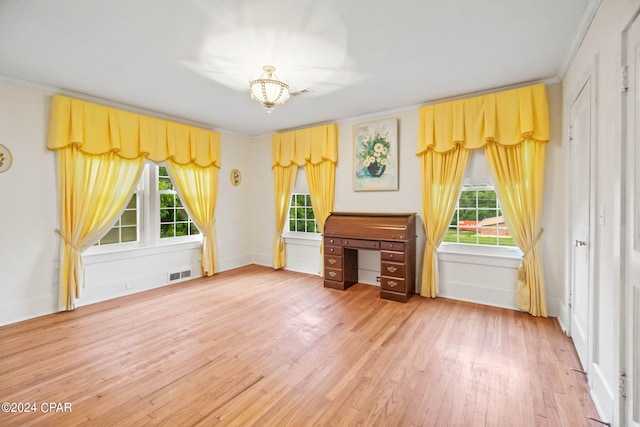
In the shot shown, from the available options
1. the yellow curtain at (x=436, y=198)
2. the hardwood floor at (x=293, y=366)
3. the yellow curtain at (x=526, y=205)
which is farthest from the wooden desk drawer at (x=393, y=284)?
the yellow curtain at (x=526, y=205)

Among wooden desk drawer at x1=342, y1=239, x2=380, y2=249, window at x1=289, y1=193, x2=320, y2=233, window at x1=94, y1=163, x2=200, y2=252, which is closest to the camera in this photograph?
wooden desk drawer at x1=342, y1=239, x2=380, y2=249

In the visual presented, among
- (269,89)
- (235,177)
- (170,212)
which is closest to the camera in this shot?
(269,89)

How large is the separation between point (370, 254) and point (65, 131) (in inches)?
172

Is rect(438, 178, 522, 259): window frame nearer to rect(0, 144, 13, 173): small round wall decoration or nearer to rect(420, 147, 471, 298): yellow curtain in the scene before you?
rect(420, 147, 471, 298): yellow curtain

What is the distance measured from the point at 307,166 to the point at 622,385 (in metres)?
A: 4.40

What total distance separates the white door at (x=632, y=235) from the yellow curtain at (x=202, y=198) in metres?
5.03

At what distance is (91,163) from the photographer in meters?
3.66

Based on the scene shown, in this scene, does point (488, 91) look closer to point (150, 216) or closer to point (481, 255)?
point (481, 255)

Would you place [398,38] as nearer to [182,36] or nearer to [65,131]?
[182,36]

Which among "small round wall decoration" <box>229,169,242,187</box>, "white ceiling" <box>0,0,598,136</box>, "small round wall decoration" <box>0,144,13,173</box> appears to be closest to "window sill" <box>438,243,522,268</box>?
"white ceiling" <box>0,0,598,136</box>

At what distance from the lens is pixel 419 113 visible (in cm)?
394

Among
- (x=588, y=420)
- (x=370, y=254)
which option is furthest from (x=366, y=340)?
(x=370, y=254)

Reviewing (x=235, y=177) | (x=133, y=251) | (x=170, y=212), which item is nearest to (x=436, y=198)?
(x=235, y=177)

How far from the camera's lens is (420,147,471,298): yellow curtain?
3.72m
